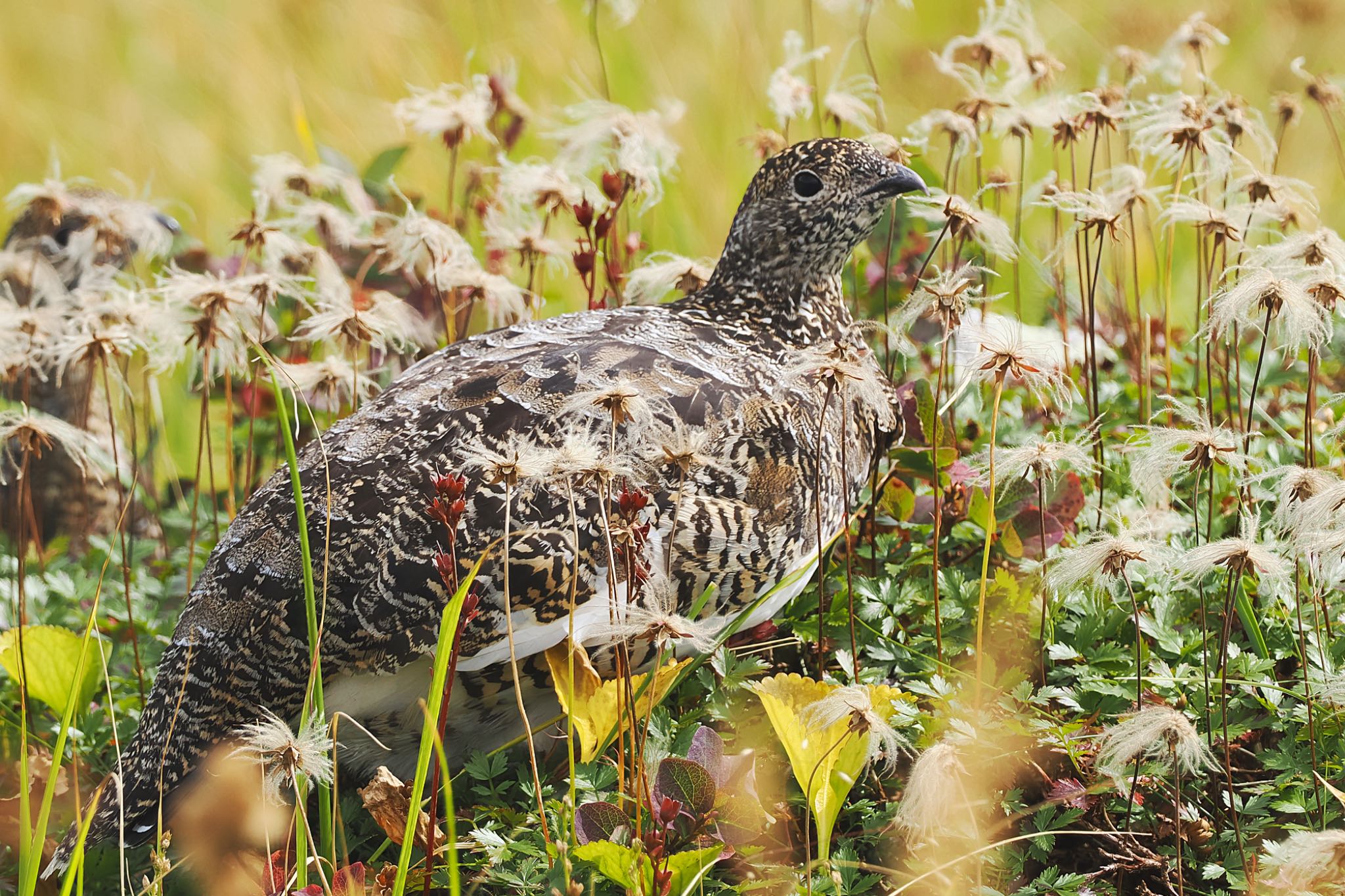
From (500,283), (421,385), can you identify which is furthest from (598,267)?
(421,385)

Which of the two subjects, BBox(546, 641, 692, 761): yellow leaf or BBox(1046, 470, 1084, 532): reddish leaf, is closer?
BBox(546, 641, 692, 761): yellow leaf

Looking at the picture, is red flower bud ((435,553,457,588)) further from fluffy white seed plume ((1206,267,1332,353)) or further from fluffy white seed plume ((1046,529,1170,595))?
fluffy white seed plume ((1206,267,1332,353))

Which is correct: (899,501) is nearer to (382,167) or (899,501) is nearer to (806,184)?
(806,184)

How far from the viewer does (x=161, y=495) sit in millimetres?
5488

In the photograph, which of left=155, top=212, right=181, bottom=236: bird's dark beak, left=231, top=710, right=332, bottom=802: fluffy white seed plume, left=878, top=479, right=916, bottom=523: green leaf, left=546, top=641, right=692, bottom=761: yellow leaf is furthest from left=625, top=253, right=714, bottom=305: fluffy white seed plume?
left=155, top=212, right=181, bottom=236: bird's dark beak

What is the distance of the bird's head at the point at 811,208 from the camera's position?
3697 millimetres

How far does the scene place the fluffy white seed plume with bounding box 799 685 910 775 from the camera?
239 centimetres

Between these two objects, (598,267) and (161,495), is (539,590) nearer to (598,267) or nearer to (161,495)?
(161,495)

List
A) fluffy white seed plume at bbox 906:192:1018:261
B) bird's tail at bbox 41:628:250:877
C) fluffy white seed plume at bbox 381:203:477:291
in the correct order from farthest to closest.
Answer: fluffy white seed plume at bbox 381:203:477:291 < fluffy white seed plume at bbox 906:192:1018:261 < bird's tail at bbox 41:628:250:877

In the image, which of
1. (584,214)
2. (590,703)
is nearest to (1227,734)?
(590,703)

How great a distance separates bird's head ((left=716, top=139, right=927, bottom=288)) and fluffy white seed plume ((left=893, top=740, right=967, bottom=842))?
1.72m

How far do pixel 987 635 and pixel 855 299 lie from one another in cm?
145

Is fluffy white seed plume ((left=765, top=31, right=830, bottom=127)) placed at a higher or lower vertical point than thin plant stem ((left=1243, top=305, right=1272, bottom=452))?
higher

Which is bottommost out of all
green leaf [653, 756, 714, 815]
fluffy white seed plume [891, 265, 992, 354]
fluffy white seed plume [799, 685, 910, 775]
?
green leaf [653, 756, 714, 815]
